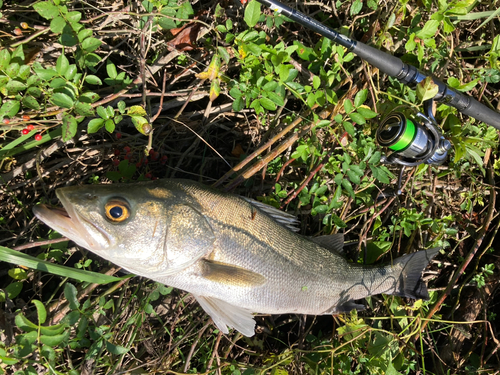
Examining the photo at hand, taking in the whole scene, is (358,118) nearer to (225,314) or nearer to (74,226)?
(225,314)

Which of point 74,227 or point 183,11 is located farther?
point 183,11

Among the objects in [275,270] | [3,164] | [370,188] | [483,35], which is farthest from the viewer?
[483,35]

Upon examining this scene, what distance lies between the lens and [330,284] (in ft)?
9.07

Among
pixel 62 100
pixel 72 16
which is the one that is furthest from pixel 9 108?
pixel 72 16

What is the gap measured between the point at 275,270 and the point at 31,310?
232 centimetres

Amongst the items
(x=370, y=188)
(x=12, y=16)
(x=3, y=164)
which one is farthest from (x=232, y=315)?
(x=12, y=16)

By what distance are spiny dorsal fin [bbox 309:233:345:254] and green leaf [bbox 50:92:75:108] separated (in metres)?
2.07

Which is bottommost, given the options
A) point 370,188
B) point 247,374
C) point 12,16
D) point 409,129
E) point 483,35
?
point 247,374

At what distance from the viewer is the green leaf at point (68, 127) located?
2.46 m

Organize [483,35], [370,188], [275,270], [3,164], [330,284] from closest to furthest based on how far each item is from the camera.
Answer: [275,270]
[330,284]
[3,164]
[370,188]
[483,35]

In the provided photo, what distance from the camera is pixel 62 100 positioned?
2422 mm

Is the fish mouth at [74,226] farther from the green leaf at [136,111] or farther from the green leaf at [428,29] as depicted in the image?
the green leaf at [428,29]

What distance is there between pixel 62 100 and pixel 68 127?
18 centimetres

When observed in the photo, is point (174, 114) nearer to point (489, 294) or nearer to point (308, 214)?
point (308, 214)
